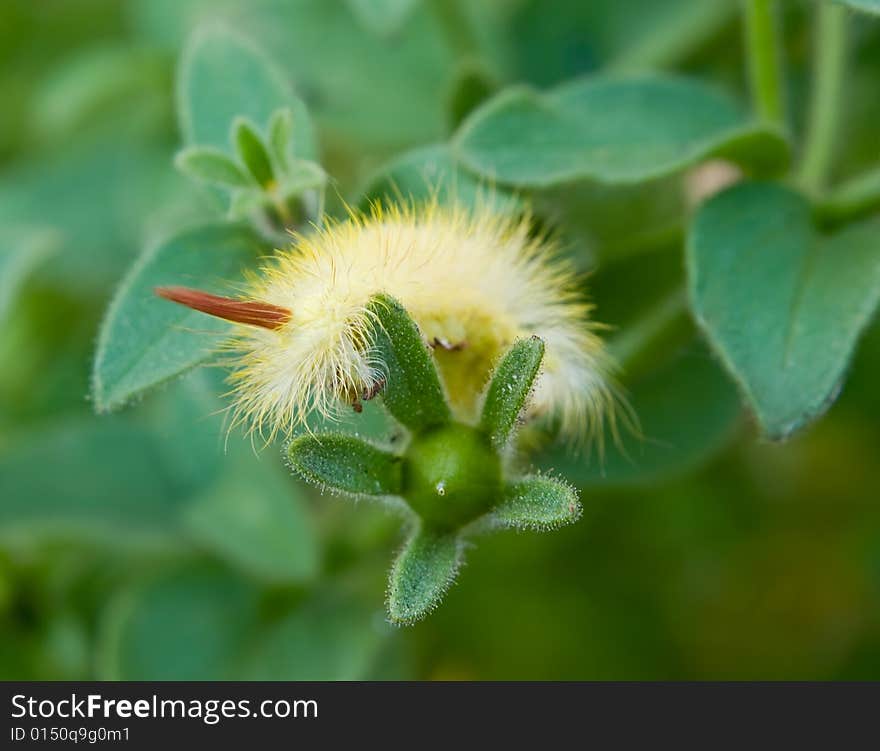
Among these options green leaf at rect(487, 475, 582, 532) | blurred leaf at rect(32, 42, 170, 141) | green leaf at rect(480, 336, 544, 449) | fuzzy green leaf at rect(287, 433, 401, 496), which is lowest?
green leaf at rect(487, 475, 582, 532)

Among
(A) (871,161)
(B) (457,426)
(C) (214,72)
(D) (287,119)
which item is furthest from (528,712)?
(A) (871,161)

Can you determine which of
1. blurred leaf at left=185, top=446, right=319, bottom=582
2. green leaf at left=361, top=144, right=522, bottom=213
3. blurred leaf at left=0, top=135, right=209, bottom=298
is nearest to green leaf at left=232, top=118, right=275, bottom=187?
green leaf at left=361, top=144, right=522, bottom=213

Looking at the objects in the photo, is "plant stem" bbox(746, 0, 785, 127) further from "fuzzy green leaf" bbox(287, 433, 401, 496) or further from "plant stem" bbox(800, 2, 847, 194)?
"fuzzy green leaf" bbox(287, 433, 401, 496)

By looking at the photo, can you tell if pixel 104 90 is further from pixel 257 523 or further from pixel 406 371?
pixel 406 371

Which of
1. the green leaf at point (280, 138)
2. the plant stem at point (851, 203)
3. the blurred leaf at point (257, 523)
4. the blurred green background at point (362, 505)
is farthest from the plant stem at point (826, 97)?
the blurred leaf at point (257, 523)

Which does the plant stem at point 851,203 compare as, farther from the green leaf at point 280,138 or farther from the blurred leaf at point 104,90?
the blurred leaf at point 104,90

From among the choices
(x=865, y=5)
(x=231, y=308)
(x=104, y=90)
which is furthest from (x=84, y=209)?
(x=865, y=5)
